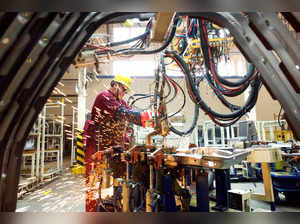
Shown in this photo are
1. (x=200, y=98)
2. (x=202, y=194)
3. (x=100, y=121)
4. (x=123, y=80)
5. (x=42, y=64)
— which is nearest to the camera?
(x=42, y=64)

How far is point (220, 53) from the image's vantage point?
3.04 meters

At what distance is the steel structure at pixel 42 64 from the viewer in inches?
36.3

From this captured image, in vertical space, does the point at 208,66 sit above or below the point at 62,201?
above

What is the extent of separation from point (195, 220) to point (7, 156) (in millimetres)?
1203

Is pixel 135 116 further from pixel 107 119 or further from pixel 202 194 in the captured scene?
pixel 202 194

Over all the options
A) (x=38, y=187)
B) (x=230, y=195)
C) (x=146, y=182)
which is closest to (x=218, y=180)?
(x=230, y=195)

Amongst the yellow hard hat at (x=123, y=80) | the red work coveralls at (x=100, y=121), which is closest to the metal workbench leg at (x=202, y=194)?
the red work coveralls at (x=100, y=121)

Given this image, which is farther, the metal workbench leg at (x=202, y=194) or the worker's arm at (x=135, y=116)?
the worker's arm at (x=135, y=116)

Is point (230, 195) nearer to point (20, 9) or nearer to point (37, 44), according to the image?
point (37, 44)

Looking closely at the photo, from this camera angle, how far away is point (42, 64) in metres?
1.14

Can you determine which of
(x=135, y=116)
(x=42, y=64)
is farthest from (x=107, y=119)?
(x=42, y=64)

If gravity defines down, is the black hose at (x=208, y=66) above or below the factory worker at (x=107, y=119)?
above

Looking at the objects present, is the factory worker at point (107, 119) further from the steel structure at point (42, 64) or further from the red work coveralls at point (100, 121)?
the steel structure at point (42, 64)

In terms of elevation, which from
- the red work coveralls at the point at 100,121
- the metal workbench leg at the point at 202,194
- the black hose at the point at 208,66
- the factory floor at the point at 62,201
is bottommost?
the factory floor at the point at 62,201
